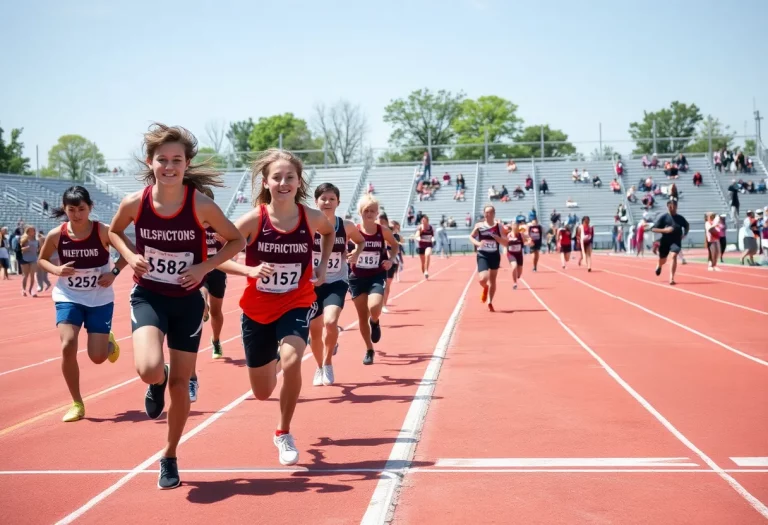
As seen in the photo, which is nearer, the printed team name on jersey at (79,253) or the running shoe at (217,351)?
the printed team name on jersey at (79,253)

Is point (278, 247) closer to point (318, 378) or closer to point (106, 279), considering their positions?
point (106, 279)

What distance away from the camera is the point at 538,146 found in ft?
349

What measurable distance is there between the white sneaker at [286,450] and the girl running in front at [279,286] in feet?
0.05

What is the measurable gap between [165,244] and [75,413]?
2.53 meters

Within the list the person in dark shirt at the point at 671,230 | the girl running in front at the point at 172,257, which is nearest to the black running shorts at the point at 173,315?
the girl running in front at the point at 172,257

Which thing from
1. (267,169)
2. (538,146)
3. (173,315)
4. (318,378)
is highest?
(538,146)

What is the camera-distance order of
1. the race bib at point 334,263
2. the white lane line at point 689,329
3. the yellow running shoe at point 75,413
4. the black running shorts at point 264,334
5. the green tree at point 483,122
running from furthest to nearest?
1. the green tree at point 483,122
2. the white lane line at point 689,329
3. the race bib at point 334,263
4. the yellow running shoe at point 75,413
5. the black running shorts at point 264,334

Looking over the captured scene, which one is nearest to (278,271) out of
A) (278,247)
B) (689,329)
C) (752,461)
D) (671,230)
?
(278,247)

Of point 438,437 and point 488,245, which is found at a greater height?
point 488,245

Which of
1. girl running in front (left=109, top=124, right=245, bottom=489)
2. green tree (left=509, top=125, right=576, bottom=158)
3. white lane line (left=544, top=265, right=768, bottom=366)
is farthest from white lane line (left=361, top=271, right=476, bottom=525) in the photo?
green tree (left=509, top=125, right=576, bottom=158)

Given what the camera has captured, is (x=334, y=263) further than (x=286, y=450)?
Yes

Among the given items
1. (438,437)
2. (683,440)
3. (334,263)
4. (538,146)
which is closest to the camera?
(683,440)

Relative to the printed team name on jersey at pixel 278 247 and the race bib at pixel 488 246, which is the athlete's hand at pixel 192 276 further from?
the race bib at pixel 488 246

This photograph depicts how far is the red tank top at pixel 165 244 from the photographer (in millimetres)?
4848
